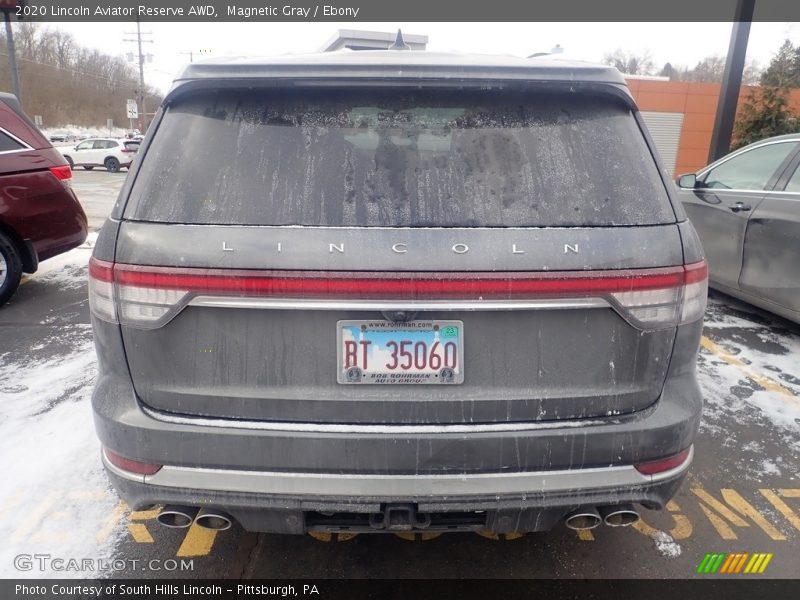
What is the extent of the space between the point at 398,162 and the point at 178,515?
1.39 m

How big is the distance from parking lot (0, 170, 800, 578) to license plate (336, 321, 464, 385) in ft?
3.46

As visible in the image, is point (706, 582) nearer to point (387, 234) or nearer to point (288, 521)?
point (288, 521)

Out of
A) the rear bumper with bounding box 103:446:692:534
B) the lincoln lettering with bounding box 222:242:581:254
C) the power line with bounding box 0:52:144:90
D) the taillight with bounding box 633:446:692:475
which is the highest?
the power line with bounding box 0:52:144:90

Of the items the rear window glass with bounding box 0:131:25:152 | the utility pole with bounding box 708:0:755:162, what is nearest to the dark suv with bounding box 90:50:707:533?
the rear window glass with bounding box 0:131:25:152

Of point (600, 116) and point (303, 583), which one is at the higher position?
point (600, 116)

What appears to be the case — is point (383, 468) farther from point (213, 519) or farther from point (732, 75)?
point (732, 75)

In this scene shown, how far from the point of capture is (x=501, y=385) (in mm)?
1750

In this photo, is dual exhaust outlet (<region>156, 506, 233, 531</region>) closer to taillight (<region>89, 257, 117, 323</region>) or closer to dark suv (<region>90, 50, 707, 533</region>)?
dark suv (<region>90, 50, 707, 533</region>)

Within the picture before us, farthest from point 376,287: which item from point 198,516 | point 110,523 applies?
point 110,523

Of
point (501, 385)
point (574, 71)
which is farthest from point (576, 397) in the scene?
point (574, 71)

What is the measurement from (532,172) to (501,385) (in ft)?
2.29

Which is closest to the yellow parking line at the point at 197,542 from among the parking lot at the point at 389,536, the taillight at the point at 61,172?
the parking lot at the point at 389,536

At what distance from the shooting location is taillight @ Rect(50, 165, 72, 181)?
577cm

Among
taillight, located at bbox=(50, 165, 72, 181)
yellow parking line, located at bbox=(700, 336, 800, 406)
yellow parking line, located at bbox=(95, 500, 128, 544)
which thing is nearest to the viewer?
yellow parking line, located at bbox=(95, 500, 128, 544)
